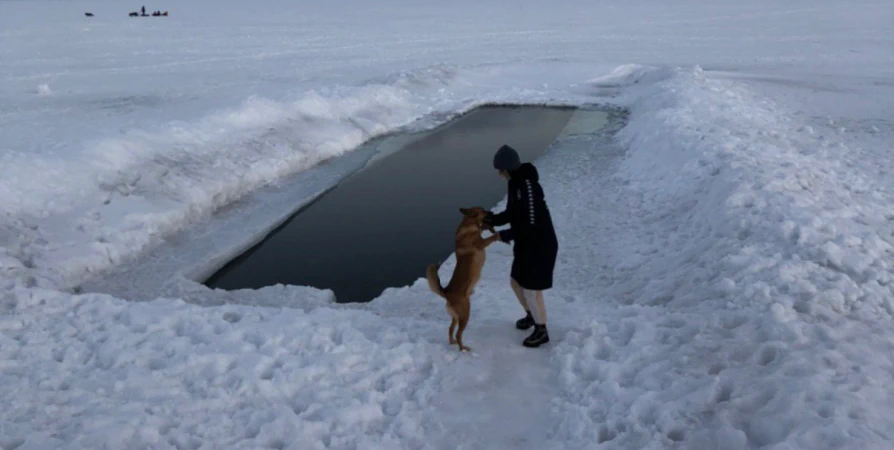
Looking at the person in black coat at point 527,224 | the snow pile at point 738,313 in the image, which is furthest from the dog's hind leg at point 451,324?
the snow pile at point 738,313

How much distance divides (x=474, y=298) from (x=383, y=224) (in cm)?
398

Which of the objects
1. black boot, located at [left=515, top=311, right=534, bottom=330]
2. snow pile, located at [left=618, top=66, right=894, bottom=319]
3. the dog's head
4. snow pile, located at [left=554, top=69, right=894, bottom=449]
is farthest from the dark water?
the dog's head

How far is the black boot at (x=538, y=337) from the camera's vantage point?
6.03m

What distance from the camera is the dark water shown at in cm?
927

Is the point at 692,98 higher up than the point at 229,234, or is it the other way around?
the point at 692,98

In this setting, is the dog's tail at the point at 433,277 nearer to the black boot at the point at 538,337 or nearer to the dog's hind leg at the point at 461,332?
the dog's hind leg at the point at 461,332

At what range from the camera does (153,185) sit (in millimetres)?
11430

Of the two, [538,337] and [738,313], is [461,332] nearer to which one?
[538,337]

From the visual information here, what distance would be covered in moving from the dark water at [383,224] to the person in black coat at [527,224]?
3342mm

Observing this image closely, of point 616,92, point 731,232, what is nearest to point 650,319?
point 731,232

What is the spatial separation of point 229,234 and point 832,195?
355 inches

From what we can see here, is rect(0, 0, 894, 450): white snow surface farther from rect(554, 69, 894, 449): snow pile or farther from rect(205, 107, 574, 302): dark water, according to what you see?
rect(205, 107, 574, 302): dark water

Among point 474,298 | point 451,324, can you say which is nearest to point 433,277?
point 451,324

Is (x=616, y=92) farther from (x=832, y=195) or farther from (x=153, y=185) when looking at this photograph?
(x=153, y=185)
